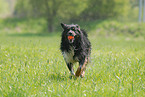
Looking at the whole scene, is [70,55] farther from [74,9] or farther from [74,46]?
[74,9]

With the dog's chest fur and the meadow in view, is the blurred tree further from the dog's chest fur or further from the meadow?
the dog's chest fur

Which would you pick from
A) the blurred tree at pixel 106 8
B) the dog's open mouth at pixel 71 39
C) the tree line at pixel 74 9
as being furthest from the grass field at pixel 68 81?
the blurred tree at pixel 106 8

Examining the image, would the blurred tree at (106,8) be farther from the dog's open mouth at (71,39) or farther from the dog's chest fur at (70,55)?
the dog's open mouth at (71,39)

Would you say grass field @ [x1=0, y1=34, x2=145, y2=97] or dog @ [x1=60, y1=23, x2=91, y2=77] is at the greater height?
dog @ [x1=60, y1=23, x2=91, y2=77]

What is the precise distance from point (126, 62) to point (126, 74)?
4.35ft

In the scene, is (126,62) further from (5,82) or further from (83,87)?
(5,82)

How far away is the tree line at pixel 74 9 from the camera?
109ft

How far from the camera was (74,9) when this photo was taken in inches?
1330

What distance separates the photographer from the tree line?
3334 cm

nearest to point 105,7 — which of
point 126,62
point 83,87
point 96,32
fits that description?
point 96,32

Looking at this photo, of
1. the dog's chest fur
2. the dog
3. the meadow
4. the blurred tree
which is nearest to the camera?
the meadow

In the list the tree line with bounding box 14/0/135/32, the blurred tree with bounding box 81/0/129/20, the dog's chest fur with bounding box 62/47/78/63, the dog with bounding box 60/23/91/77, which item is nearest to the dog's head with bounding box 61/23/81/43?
the dog with bounding box 60/23/91/77

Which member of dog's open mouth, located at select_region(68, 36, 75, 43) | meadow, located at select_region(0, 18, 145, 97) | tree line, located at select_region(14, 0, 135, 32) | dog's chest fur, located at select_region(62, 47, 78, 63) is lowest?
meadow, located at select_region(0, 18, 145, 97)

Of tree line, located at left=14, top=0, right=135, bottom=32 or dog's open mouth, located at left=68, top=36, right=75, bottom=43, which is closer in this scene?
dog's open mouth, located at left=68, top=36, right=75, bottom=43
